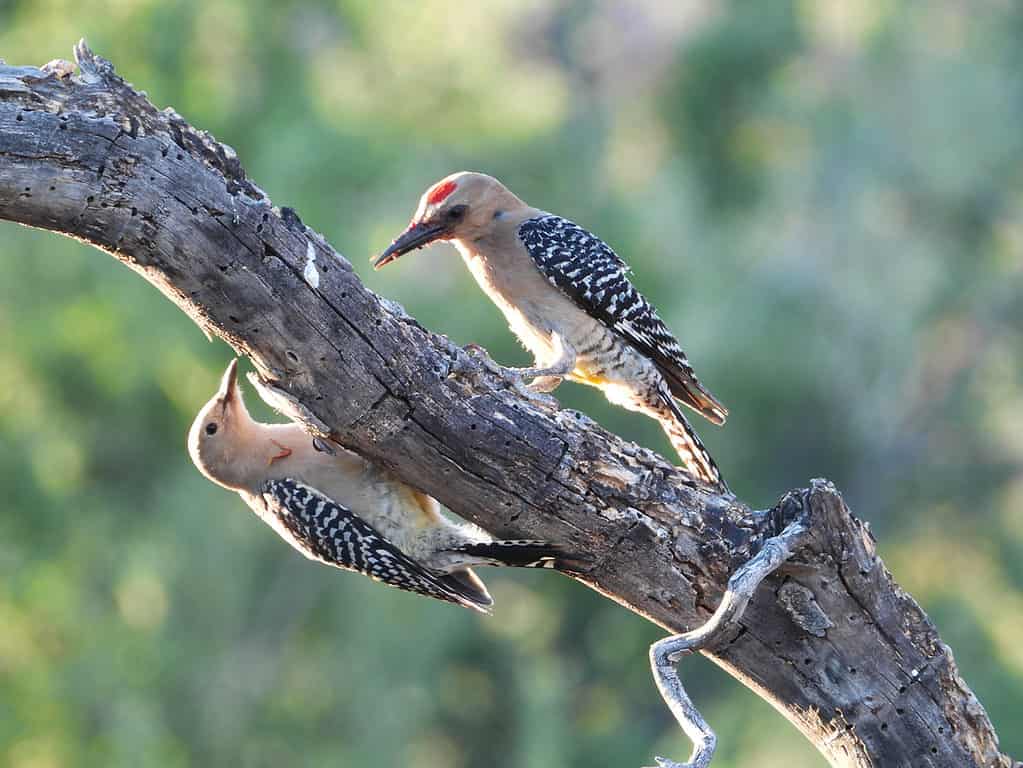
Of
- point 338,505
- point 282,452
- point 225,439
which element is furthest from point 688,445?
point 225,439

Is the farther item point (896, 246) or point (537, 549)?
point (896, 246)

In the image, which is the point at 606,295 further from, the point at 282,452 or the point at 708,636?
the point at 708,636

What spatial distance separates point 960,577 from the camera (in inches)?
1019

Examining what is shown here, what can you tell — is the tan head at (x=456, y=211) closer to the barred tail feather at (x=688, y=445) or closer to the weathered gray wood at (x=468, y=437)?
the barred tail feather at (x=688, y=445)

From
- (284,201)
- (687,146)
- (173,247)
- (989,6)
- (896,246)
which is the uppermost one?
(989,6)

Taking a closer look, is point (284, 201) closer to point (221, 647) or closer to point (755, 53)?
point (221, 647)

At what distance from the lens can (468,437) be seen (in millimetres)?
4723

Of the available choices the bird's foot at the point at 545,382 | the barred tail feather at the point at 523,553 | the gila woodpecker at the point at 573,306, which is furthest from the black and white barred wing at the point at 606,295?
the barred tail feather at the point at 523,553

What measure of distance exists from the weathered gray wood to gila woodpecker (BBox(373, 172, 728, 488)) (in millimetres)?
1290

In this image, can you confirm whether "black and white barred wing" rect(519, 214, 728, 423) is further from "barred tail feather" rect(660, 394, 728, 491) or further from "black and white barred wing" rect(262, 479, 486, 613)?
"black and white barred wing" rect(262, 479, 486, 613)

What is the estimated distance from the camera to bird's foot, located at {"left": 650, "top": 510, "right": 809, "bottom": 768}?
4457 mm

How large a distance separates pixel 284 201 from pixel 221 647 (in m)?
4.55

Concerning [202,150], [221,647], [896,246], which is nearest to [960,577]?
[896,246]

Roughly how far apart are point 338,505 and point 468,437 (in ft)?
3.33
